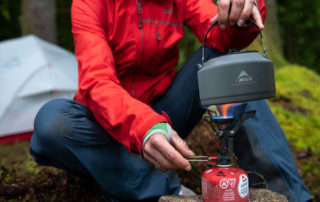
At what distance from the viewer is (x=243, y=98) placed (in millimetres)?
1046

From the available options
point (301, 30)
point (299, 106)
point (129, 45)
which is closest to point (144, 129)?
point (129, 45)

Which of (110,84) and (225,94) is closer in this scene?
(225,94)

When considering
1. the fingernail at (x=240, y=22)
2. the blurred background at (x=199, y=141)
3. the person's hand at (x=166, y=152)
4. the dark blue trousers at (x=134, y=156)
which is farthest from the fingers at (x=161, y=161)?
the blurred background at (x=199, y=141)

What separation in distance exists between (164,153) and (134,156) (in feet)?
1.87

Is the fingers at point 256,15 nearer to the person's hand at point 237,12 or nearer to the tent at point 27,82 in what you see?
the person's hand at point 237,12

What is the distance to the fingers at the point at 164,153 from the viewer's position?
1067 millimetres

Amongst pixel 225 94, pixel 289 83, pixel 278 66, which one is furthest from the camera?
pixel 278 66

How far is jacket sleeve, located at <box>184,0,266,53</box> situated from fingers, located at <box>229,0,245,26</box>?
0.14m

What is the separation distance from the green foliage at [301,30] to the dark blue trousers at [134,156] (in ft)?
34.0

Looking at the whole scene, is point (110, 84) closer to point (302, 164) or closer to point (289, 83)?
point (302, 164)

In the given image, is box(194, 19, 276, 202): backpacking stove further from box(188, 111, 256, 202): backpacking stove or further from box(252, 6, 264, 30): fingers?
box(252, 6, 264, 30): fingers

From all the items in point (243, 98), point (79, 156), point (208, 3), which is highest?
point (208, 3)

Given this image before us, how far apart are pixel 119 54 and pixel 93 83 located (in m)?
0.38

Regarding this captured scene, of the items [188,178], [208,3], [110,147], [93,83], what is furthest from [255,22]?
[188,178]
